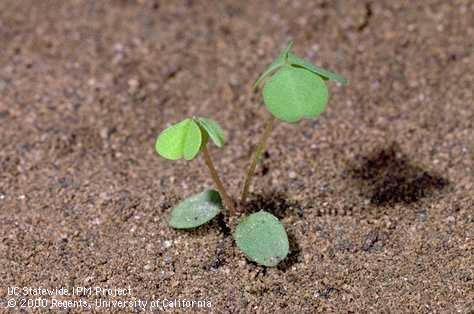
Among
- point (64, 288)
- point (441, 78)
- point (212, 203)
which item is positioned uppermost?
point (441, 78)

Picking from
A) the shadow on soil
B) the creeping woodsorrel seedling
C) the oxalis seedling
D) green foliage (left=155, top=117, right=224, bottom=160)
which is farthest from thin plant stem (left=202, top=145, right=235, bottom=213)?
the shadow on soil

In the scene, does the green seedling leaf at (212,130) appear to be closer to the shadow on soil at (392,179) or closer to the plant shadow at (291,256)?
the plant shadow at (291,256)

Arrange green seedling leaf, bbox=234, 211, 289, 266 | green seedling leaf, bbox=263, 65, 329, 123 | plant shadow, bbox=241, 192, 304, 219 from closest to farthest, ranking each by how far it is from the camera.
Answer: green seedling leaf, bbox=263, 65, 329, 123
green seedling leaf, bbox=234, 211, 289, 266
plant shadow, bbox=241, 192, 304, 219

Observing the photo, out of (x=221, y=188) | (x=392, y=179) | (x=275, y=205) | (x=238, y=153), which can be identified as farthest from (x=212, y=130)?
(x=392, y=179)

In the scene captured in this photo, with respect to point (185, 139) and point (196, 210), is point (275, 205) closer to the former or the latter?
point (196, 210)

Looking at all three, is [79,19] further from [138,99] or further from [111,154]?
[111,154]

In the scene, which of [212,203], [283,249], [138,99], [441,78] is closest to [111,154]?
[138,99]

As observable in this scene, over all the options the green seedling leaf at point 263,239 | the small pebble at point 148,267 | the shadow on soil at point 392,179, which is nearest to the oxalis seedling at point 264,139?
the green seedling leaf at point 263,239

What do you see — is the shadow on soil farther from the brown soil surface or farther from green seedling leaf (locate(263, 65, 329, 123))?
green seedling leaf (locate(263, 65, 329, 123))
